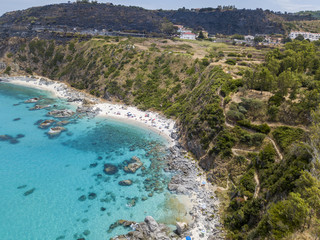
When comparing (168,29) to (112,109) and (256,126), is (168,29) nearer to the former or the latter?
(112,109)

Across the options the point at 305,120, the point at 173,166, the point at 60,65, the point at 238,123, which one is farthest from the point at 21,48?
the point at 305,120

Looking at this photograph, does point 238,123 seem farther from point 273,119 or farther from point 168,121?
point 168,121

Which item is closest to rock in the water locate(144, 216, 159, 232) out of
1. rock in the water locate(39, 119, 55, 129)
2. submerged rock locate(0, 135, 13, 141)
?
rock in the water locate(39, 119, 55, 129)

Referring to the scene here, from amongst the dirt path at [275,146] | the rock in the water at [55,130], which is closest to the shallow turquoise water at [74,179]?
the rock in the water at [55,130]

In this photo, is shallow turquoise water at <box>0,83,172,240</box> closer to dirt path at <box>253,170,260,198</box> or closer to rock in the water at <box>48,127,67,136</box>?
rock in the water at <box>48,127,67,136</box>

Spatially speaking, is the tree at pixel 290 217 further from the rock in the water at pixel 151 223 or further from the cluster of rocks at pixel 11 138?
the cluster of rocks at pixel 11 138
